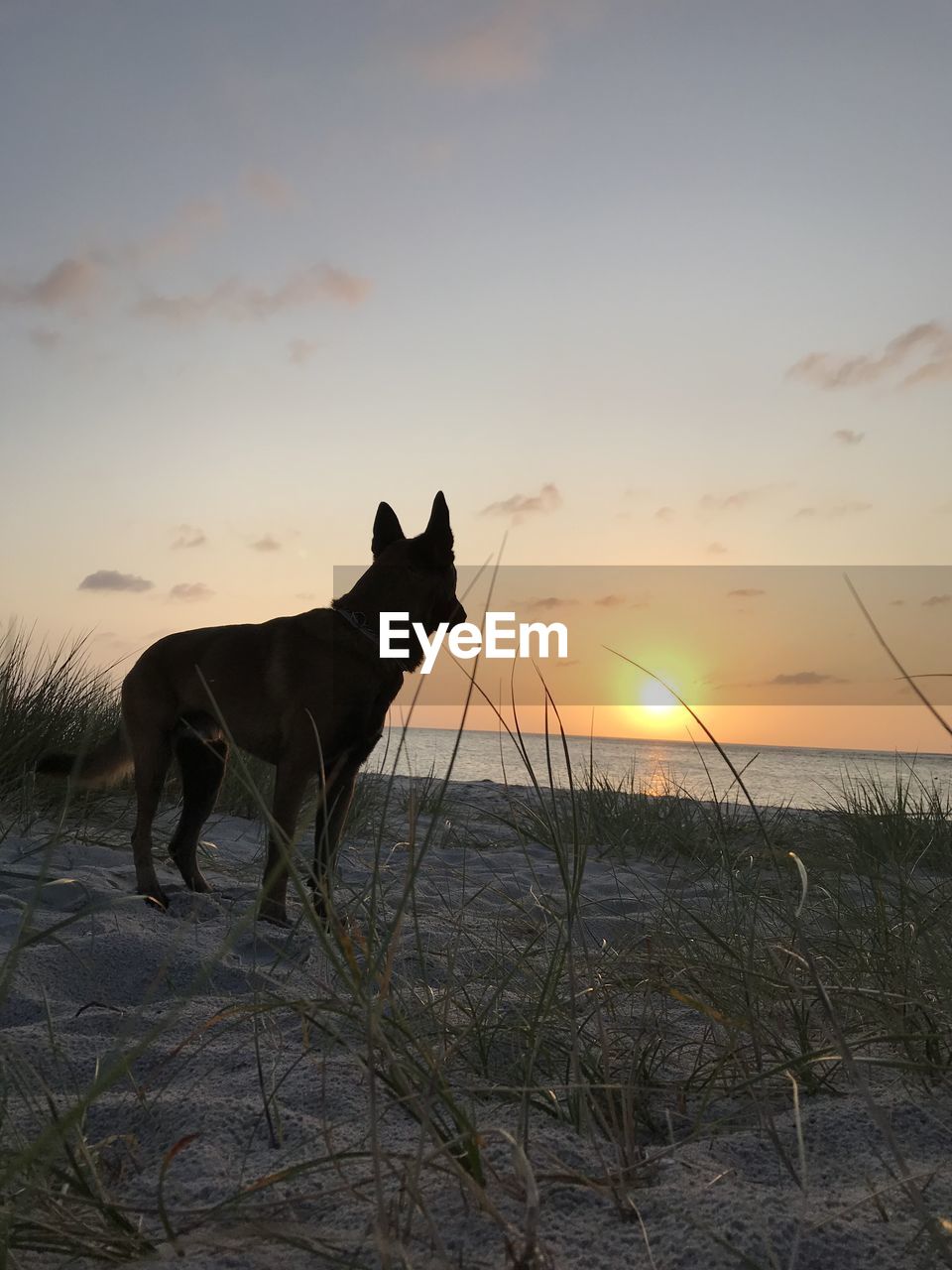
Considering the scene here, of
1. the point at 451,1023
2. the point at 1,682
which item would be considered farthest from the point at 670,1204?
the point at 1,682

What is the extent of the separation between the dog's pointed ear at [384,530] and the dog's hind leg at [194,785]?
115 centimetres

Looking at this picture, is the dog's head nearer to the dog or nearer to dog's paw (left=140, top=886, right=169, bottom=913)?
the dog

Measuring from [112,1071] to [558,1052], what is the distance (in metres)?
0.94

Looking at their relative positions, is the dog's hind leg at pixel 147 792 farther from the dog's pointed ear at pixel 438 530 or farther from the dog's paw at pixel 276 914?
the dog's pointed ear at pixel 438 530

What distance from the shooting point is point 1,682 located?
5301mm

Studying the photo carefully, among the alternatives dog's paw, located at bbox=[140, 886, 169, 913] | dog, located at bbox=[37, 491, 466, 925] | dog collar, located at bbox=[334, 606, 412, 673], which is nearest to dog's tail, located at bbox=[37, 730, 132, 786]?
dog, located at bbox=[37, 491, 466, 925]

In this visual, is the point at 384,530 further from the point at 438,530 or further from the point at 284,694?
the point at 284,694

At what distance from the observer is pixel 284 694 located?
3.95m

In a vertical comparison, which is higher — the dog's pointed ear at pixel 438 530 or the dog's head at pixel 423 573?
the dog's pointed ear at pixel 438 530

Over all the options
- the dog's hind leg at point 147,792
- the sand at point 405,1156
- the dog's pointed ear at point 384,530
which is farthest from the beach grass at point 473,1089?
the dog's pointed ear at point 384,530

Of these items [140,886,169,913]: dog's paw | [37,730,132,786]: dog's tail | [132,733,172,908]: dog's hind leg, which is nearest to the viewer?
[140,886,169,913]: dog's paw

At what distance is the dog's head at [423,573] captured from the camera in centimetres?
404

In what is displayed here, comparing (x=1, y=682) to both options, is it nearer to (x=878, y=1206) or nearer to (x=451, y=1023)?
(x=451, y=1023)

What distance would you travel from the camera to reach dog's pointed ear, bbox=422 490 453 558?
4.02 metres
